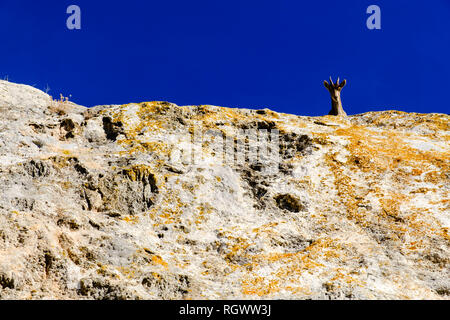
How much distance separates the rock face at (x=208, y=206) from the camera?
32.7 ft

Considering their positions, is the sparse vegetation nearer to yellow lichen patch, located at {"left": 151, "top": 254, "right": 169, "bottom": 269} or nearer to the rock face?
the rock face

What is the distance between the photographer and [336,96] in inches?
1108

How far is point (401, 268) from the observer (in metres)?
10.9

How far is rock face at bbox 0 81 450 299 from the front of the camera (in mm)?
9961

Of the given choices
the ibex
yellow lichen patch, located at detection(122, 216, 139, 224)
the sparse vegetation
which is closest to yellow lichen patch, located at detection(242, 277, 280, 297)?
yellow lichen patch, located at detection(122, 216, 139, 224)

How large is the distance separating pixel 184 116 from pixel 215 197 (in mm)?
5628

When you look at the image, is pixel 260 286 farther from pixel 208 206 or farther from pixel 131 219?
pixel 131 219

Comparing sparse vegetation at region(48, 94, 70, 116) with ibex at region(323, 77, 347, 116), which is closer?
sparse vegetation at region(48, 94, 70, 116)

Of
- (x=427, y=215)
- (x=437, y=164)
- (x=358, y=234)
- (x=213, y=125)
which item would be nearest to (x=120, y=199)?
(x=213, y=125)

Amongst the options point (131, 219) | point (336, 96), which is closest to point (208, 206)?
point (131, 219)

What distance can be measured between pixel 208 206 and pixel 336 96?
18023 millimetres

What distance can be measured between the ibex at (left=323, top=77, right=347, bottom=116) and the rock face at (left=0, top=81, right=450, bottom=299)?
8149 mm

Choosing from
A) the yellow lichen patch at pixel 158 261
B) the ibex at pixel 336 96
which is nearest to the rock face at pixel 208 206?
the yellow lichen patch at pixel 158 261
